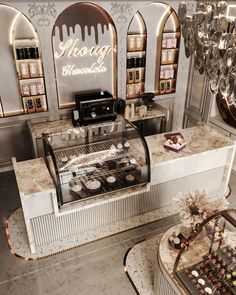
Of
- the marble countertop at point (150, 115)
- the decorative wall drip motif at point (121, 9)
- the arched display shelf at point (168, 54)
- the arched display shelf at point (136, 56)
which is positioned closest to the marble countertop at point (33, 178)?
the marble countertop at point (150, 115)

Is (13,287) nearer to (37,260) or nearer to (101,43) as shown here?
(37,260)

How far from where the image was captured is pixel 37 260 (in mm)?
3570

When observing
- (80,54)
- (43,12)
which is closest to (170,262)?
(80,54)

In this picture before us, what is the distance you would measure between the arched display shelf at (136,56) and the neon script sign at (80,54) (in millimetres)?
483

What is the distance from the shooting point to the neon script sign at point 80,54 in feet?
16.8

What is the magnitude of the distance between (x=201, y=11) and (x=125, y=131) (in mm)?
1847

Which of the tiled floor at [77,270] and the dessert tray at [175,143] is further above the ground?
the dessert tray at [175,143]

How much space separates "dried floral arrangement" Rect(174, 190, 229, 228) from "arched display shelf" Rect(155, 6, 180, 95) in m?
Result: 3.78

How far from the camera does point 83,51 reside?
5.28m

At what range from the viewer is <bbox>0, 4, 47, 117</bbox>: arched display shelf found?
4648 millimetres

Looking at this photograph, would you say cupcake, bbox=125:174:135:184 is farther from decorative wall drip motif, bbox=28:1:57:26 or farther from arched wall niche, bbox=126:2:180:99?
decorative wall drip motif, bbox=28:1:57:26

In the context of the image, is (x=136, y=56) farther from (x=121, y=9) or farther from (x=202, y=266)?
(x=202, y=266)

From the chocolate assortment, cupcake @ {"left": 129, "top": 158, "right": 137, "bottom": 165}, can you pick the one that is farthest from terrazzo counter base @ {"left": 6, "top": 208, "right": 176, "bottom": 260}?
the chocolate assortment

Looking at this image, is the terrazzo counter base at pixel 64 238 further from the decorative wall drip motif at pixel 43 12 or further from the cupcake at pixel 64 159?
the decorative wall drip motif at pixel 43 12
